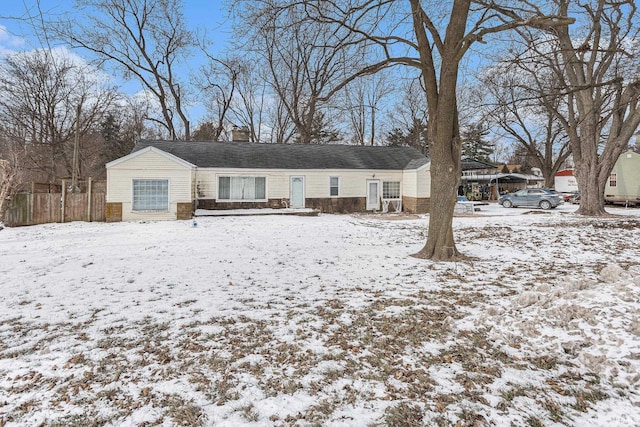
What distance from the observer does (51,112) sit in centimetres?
2248

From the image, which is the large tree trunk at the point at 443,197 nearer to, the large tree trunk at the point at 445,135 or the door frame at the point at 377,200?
the large tree trunk at the point at 445,135

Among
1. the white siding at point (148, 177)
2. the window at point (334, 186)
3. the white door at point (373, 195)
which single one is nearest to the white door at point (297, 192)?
the window at point (334, 186)

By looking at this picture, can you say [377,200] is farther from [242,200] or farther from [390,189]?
[242,200]

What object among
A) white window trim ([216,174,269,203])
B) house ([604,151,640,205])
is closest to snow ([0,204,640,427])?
white window trim ([216,174,269,203])

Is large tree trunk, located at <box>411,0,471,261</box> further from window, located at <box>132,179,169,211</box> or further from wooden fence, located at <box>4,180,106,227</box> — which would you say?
wooden fence, located at <box>4,180,106,227</box>

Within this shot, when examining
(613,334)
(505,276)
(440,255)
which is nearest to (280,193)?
(440,255)

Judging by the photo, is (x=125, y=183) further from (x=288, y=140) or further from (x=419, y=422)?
(x=288, y=140)

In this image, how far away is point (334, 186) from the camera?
63.2 ft

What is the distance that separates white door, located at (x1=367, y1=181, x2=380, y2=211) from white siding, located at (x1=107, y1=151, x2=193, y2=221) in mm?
9613

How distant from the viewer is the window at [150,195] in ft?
49.1

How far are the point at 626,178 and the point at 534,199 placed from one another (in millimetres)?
8688

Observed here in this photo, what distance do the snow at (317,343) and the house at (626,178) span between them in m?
24.7

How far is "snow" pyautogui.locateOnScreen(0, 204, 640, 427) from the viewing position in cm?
244

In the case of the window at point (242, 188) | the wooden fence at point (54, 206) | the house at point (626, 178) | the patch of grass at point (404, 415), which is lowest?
the patch of grass at point (404, 415)
